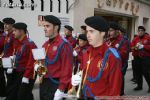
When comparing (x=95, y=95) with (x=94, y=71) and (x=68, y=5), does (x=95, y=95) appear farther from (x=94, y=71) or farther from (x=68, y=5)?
(x=68, y=5)

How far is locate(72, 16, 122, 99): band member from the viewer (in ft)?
11.8

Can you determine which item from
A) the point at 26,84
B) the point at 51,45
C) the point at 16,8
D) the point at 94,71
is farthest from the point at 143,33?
the point at 94,71

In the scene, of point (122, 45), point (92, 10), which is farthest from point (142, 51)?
point (92, 10)

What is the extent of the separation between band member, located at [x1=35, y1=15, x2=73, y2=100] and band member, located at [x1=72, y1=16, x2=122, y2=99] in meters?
1.09

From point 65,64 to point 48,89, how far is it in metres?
0.47

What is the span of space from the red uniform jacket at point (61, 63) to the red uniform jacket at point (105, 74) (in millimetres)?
985

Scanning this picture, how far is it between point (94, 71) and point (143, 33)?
6.74 metres

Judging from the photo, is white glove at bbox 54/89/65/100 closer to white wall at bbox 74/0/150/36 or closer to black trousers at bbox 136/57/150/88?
black trousers at bbox 136/57/150/88

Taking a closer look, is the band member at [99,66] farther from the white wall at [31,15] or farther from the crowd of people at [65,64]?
the white wall at [31,15]

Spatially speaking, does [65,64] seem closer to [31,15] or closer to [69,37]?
[69,37]

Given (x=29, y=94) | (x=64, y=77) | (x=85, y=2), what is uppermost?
(x=85, y=2)

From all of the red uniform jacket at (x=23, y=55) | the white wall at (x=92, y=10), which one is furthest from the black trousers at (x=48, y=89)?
the white wall at (x=92, y=10)

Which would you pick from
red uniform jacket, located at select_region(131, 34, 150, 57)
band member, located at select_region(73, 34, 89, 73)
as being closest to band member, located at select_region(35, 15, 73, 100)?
band member, located at select_region(73, 34, 89, 73)

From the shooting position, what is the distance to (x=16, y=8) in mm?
11586
